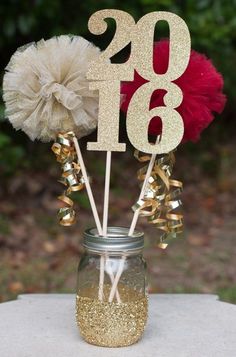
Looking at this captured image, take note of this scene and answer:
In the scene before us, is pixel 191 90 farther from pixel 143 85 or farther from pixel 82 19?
pixel 82 19

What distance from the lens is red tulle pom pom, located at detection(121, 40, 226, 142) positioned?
61.8 inches

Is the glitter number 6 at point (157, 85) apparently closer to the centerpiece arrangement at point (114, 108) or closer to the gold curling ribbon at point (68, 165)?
the centerpiece arrangement at point (114, 108)

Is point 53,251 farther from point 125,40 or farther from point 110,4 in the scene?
point 125,40

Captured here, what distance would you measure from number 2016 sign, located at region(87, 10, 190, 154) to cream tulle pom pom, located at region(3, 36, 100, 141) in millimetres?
34

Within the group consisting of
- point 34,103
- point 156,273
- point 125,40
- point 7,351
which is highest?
point 125,40

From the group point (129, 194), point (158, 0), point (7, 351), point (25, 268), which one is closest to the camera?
point (7, 351)

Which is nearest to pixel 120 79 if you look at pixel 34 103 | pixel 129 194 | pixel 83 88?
pixel 83 88

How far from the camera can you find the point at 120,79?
1562mm

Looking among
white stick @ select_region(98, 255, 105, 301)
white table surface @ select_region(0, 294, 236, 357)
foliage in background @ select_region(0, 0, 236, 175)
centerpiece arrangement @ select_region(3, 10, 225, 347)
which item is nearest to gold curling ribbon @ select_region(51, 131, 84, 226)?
centerpiece arrangement @ select_region(3, 10, 225, 347)

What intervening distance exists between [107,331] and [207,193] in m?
3.05

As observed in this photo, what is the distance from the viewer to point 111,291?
1.56 meters

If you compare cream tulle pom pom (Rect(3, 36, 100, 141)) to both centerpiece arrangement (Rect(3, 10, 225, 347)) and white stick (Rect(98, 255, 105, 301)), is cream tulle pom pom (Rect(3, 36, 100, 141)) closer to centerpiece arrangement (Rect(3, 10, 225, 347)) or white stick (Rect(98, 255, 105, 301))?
centerpiece arrangement (Rect(3, 10, 225, 347))

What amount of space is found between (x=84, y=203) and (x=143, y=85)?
2466 millimetres

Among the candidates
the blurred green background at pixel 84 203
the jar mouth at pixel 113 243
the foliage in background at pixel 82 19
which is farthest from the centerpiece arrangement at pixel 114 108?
the foliage in background at pixel 82 19
